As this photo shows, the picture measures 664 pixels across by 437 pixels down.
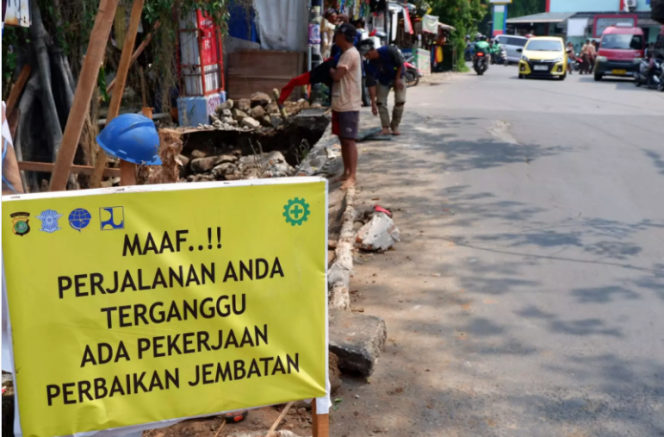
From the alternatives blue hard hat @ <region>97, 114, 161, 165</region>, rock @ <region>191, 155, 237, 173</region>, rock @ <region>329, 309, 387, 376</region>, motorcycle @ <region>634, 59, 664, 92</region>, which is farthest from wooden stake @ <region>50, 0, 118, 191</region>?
motorcycle @ <region>634, 59, 664, 92</region>

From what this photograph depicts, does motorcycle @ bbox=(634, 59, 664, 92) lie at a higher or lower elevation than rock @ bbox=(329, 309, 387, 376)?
higher

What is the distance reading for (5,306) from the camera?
2.55 meters

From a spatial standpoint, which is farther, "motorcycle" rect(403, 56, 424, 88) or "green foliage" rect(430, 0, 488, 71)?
"green foliage" rect(430, 0, 488, 71)

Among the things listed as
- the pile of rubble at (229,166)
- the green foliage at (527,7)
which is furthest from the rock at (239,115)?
the green foliage at (527,7)

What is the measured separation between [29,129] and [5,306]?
4808 mm

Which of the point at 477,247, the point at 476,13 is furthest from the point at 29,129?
the point at 476,13

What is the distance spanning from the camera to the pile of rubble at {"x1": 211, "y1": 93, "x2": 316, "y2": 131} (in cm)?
1345

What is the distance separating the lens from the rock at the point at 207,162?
12.1m

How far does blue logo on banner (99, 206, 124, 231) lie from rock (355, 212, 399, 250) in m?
3.91

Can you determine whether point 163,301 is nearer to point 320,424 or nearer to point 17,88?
point 320,424

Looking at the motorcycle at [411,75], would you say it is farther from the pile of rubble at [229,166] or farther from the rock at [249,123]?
the pile of rubble at [229,166]

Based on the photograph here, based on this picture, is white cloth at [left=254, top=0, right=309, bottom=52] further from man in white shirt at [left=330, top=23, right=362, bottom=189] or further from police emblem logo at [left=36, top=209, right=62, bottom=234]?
police emblem logo at [left=36, top=209, right=62, bottom=234]

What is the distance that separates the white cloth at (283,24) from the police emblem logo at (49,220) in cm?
1417

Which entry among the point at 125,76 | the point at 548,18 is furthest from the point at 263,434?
the point at 548,18
